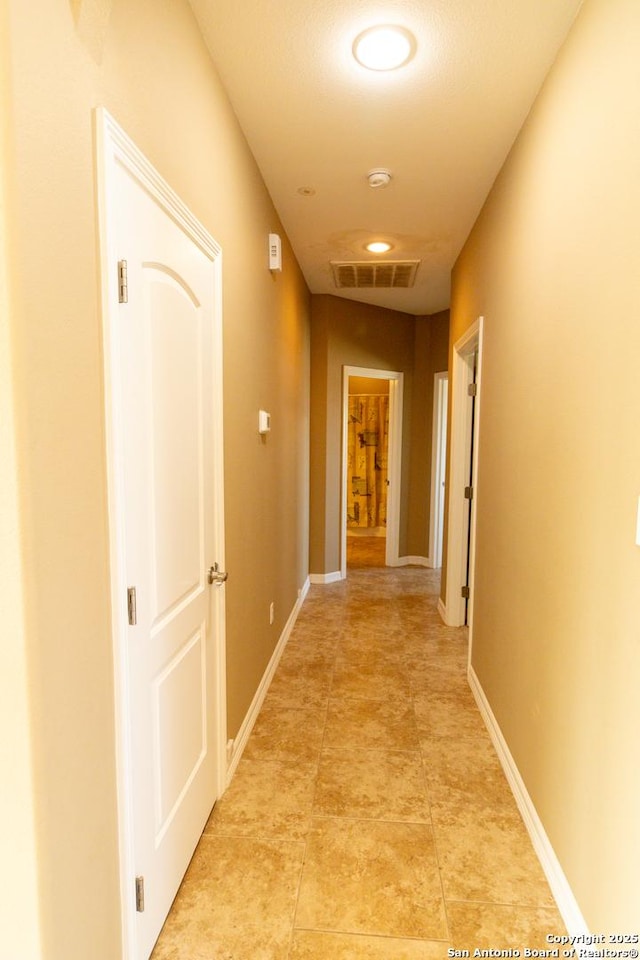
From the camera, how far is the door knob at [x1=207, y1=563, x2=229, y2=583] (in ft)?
5.98

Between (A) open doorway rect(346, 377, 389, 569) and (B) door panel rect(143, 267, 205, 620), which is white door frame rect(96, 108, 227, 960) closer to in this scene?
(B) door panel rect(143, 267, 205, 620)

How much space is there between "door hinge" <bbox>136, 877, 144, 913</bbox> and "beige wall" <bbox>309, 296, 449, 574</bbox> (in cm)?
373

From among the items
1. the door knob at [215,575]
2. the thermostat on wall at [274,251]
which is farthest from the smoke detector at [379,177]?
the door knob at [215,575]

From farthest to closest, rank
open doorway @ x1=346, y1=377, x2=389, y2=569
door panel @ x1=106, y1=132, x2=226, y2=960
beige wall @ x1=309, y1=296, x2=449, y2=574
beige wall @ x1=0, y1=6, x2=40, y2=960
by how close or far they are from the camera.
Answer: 1. open doorway @ x1=346, y1=377, x2=389, y2=569
2. beige wall @ x1=309, y1=296, x2=449, y2=574
3. door panel @ x1=106, y1=132, x2=226, y2=960
4. beige wall @ x1=0, y1=6, x2=40, y2=960

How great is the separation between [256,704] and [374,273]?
3.26 meters

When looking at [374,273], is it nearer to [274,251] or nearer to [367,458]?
[274,251]

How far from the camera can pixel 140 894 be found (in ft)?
4.22

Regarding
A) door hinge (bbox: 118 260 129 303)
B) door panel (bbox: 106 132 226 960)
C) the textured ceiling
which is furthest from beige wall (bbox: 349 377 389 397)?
door hinge (bbox: 118 260 129 303)

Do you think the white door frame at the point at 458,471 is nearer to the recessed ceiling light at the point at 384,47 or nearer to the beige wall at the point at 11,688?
the recessed ceiling light at the point at 384,47

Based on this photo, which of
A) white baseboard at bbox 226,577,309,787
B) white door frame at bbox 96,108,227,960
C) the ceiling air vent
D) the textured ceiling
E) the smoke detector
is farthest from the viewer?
the ceiling air vent

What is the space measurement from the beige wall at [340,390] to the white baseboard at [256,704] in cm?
131

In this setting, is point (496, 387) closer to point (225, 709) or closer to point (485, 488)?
point (485, 488)

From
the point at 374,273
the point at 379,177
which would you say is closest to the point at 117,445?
the point at 379,177

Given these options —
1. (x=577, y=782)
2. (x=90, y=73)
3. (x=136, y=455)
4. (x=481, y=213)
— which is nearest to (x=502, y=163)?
(x=481, y=213)
